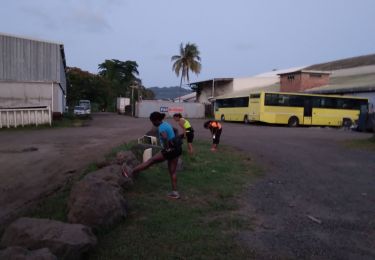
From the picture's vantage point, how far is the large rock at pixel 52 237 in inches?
161

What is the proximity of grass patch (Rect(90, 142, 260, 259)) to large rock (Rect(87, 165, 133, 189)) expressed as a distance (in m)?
0.22

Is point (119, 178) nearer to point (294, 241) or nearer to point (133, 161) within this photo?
point (133, 161)

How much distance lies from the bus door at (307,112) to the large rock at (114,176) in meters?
28.5

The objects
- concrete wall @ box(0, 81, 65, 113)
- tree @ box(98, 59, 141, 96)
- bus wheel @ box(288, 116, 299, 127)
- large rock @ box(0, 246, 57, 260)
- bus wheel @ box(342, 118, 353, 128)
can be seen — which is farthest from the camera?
tree @ box(98, 59, 141, 96)

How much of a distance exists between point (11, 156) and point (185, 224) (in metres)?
8.97

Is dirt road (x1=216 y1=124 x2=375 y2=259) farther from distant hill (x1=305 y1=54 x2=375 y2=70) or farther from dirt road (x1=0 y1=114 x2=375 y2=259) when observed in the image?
distant hill (x1=305 y1=54 x2=375 y2=70)

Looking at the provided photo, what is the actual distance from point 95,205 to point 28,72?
26.6 metres

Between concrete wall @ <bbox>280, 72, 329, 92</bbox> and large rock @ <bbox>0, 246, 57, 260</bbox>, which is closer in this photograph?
large rock @ <bbox>0, 246, 57, 260</bbox>

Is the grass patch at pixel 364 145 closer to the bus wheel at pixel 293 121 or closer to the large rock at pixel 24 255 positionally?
the large rock at pixel 24 255

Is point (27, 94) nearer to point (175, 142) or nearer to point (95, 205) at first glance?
point (175, 142)

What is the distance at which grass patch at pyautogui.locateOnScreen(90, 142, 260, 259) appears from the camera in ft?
15.3

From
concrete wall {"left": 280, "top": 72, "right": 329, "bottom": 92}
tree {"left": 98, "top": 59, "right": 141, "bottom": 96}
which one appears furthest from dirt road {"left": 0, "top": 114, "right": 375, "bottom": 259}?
tree {"left": 98, "top": 59, "right": 141, "bottom": 96}

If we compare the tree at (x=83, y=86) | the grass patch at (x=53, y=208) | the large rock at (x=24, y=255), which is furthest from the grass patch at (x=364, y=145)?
the tree at (x=83, y=86)

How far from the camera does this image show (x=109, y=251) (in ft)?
15.1
